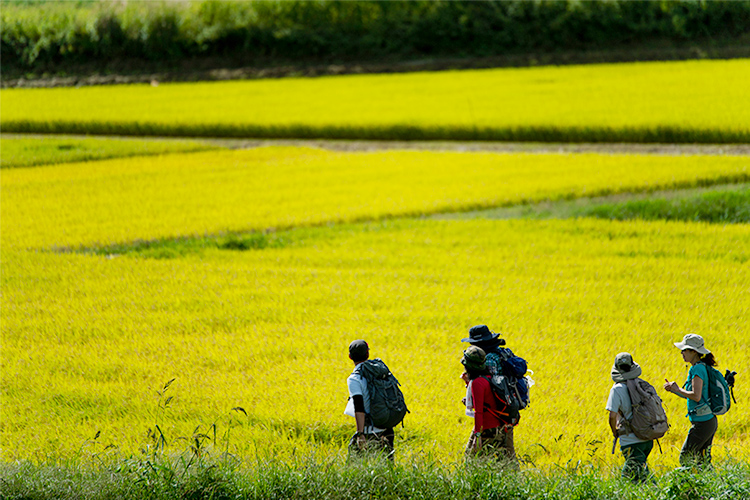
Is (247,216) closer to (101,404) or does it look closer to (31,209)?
(31,209)

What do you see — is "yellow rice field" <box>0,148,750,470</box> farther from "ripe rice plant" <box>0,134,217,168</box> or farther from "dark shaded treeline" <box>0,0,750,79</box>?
"dark shaded treeline" <box>0,0,750,79</box>

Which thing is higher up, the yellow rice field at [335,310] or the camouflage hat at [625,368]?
the camouflage hat at [625,368]

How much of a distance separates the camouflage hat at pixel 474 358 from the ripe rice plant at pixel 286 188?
9.08 meters

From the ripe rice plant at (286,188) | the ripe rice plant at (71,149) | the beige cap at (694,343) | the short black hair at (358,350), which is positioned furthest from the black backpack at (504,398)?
the ripe rice plant at (71,149)

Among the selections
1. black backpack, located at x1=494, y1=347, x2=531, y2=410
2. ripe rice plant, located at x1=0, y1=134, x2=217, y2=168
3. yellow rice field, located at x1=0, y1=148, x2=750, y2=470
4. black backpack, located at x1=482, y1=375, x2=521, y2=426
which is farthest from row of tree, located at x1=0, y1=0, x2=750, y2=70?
black backpack, located at x1=482, y1=375, x2=521, y2=426

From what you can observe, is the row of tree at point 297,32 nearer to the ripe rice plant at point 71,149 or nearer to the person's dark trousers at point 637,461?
the ripe rice plant at point 71,149

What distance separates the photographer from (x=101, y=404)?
21.5ft

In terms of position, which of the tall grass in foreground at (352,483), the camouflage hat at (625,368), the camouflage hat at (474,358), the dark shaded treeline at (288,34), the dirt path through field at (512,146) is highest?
the dark shaded treeline at (288,34)

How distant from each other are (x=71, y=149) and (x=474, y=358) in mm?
19605

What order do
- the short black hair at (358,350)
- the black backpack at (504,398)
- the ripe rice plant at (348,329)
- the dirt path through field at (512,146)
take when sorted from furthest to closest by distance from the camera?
1. the dirt path through field at (512,146)
2. the ripe rice plant at (348,329)
3. the short black hair at (358,350)
4. the black backpack at (504,398)

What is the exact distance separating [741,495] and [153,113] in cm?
2548

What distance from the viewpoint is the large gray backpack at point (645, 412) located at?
4.39 m

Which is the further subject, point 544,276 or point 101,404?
point 544,276

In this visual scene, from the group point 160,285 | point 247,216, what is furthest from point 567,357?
point 247,216
